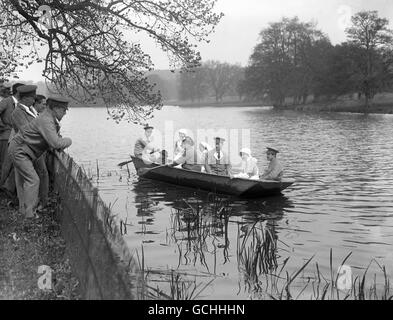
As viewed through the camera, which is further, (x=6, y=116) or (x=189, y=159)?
(x=189, y=159)

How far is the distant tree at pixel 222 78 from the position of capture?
12838 centimetres

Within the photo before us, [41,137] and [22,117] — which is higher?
[22,117]

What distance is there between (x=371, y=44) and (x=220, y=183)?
54.4 meters

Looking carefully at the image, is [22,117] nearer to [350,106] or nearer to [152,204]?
[152,204]

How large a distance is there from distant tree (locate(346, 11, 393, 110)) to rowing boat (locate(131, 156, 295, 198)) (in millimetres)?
49562

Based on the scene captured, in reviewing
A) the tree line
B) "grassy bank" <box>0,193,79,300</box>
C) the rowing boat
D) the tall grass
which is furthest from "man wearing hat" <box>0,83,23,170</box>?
the tree line

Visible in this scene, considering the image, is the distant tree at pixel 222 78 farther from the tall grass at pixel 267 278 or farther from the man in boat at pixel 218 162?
the tall grass at pixel 267 278

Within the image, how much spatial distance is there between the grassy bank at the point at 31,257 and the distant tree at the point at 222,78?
120477mm

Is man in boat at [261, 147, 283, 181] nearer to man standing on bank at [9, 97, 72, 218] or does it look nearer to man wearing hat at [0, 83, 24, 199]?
man wearing hat at [0, 83, 24, 199]

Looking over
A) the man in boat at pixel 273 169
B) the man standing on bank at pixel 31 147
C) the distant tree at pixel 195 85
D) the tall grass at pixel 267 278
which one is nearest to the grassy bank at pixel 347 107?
the man in boat at pixel 273 169

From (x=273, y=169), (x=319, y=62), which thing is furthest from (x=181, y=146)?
(x=319, y=62)

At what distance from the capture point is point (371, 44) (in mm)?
Result: 62688

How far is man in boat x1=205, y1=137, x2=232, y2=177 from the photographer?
50.5 feet
